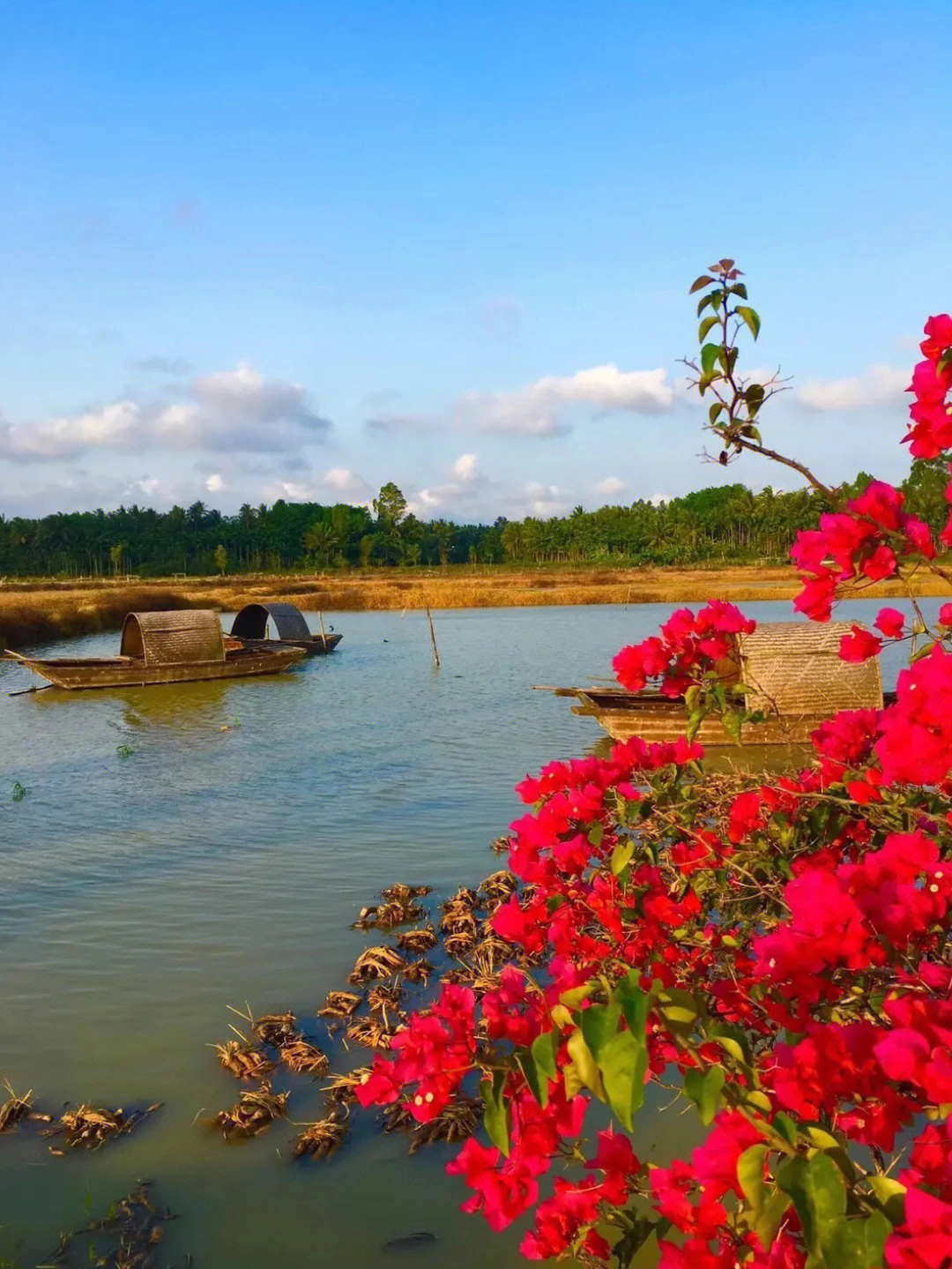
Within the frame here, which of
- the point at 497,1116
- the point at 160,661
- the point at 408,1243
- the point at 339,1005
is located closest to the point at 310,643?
the point at 160,661

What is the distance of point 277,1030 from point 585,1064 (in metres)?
3.92

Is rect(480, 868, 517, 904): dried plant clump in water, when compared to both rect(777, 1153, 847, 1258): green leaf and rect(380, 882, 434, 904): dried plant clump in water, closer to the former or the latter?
rect(380, 882, 434, 904): dried plant clump in water

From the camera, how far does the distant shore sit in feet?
114

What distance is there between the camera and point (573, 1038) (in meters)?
1.46

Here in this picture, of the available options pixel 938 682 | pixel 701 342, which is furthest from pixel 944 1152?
pixel 701 342

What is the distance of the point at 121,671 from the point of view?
65.3 ft

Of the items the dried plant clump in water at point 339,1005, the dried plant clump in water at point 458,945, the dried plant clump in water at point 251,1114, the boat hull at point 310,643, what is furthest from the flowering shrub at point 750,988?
the boat hull at point 310,643

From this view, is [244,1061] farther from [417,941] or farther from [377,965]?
[417,941]

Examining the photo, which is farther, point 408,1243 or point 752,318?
point 408,1243

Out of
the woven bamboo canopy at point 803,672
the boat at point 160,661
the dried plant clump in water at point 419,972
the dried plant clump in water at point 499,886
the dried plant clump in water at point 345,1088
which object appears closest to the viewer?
the dried plant clump in water at point 345,1088

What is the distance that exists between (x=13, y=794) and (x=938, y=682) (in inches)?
447

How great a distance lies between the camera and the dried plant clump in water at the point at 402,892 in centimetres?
692

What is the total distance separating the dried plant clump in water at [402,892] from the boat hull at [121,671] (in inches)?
549

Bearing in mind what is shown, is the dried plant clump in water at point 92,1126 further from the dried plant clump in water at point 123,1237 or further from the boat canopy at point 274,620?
the boat canopy at point 274,620
